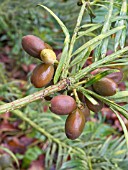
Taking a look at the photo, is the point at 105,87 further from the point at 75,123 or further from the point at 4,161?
the point at 4,161

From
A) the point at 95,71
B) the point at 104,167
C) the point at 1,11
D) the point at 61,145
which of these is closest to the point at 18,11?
the point at 1,11

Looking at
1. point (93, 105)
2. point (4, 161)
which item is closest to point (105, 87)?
point (93, 105)

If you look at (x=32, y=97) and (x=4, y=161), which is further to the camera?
(x=4, y=161)

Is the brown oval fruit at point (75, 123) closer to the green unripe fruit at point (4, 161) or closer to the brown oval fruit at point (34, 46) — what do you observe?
the brown oval fruit at point (34, 46)

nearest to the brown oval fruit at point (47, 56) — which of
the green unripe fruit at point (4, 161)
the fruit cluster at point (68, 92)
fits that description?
the fruit cluster at point (68, 92)

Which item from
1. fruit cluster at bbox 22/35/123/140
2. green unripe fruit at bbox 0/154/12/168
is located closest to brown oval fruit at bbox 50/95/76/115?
fruit cluster at bbox 22/35/123/140

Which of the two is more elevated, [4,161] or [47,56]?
[47,56]
